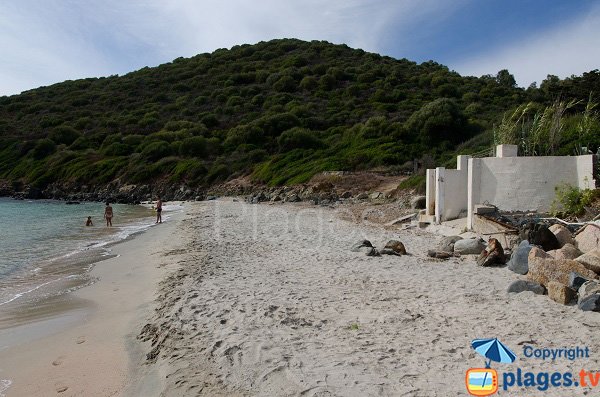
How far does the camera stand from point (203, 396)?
397 centimetres

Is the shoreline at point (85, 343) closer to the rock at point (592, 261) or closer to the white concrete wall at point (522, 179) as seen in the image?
the rock at point (592, 261)

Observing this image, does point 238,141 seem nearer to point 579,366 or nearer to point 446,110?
point 446,110

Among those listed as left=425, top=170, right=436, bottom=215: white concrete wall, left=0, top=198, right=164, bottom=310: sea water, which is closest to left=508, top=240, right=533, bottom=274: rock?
left=425, top=170, right=436, bottom=215: white concrete wall

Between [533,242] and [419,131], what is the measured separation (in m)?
27.0

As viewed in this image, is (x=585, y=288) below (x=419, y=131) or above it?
below

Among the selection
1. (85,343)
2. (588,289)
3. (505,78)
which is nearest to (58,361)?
(85,343)

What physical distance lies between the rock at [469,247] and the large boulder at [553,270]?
96.7 inches

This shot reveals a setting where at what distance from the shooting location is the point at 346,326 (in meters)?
5.39

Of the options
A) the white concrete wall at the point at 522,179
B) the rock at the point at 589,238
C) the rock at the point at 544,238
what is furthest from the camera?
the white concrete wall at the point at 522,179

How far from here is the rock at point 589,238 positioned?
784cm

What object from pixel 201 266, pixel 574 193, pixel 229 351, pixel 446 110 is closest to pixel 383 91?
pixel 446 110

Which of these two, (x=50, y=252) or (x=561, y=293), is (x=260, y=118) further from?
(x=561, y=293)

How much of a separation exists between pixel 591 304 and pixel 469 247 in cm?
398

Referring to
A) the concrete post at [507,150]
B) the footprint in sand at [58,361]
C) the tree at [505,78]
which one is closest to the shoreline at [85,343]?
the footprint in sand at [58,361]
